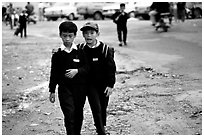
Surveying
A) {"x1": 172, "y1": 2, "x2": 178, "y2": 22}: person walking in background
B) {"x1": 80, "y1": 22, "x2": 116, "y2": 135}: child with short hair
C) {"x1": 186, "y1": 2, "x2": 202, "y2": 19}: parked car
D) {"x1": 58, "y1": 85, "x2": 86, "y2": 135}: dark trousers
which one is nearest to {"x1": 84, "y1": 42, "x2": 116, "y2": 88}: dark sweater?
{"x1": 80, "y1": 22, "x2": 116, "y2": 135}: child with short hair

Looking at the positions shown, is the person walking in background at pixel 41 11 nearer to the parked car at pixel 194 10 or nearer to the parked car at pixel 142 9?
the parked car at pixel 142 9

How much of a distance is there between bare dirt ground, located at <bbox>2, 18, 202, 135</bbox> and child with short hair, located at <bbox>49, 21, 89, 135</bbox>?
1035 millimetres

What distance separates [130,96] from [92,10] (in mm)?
22646

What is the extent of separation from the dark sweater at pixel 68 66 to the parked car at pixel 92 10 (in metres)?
25.1

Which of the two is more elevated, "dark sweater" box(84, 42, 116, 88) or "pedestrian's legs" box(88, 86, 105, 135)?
"dark sweater" box(84, 42, 116, 88)

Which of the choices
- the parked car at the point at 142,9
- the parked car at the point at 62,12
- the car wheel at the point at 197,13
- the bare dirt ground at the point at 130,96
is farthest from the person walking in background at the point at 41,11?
the bare dirt ground at the point at 130,96

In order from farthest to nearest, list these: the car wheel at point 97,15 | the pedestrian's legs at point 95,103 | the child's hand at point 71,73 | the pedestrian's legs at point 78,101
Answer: the car wheel at point 97,15, the pedestrian's legs at point 95,103, the pedestrian's legs at point 78,101, the child's hand at point 71,73

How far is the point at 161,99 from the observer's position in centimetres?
729

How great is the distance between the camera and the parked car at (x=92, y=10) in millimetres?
29531

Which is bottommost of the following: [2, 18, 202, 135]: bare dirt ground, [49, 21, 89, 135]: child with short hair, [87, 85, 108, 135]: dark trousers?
[2, 18, 202, 135]: bare dirt ground

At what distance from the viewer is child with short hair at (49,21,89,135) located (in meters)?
4.52

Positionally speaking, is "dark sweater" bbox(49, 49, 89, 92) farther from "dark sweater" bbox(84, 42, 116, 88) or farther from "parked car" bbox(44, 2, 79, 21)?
"parked car" bbox(44, 2, 79, 21)

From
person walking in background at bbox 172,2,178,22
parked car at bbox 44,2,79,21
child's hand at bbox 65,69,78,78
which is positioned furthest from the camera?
parked car at bbox 44,2,79,21

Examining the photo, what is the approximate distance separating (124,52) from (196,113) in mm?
6759
